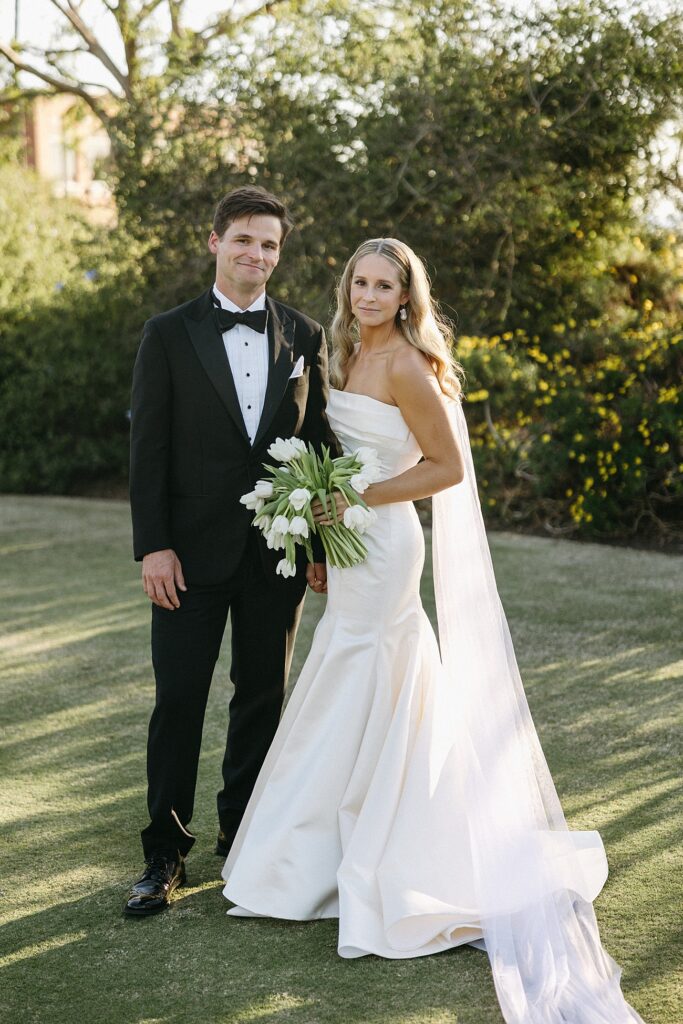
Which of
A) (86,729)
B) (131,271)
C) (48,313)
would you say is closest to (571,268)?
(131,271)

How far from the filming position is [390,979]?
9.08 ft

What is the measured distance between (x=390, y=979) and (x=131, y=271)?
11458 mm

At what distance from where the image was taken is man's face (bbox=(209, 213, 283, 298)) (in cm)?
323

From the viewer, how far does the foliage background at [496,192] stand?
9156 mm

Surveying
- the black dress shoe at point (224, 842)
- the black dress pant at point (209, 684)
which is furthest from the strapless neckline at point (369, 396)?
the black dress shoe at point (224, 842)

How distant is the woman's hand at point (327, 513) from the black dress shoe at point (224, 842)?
3.72 feet

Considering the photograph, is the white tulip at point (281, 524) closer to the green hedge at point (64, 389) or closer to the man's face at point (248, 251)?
the man's face at point (248, 251)

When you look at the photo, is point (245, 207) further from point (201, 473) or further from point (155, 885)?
point (155, 885)

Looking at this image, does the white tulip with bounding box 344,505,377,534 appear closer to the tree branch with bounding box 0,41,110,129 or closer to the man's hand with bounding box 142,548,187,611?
the man's hand with bounding box 142,548,187,611

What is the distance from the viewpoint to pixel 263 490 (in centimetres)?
314

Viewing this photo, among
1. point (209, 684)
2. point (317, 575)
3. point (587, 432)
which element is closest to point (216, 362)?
point (317, 575)

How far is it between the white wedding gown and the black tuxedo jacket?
23 centimetres

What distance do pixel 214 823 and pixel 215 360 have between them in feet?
5.62

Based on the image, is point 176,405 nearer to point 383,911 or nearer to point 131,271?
point 383,911
